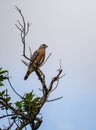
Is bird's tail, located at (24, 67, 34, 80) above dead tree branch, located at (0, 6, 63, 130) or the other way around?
above

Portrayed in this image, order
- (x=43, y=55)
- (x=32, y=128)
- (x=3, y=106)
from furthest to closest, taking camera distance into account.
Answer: (x=43, y=55)
(x=3, y=106)
(x=32, y=128)

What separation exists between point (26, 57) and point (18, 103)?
4.42 feet

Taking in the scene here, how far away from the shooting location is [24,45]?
28.6ft

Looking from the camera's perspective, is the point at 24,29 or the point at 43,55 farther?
the point at 43,55

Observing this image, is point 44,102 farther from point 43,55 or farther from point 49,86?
point 43,55

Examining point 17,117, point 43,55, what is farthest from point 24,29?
point 43,55

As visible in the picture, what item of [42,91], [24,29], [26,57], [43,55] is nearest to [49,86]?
[42,91]

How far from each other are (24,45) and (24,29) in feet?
1.23

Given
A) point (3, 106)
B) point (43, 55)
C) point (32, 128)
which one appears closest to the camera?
point (32, 128)

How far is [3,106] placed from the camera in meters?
9.27

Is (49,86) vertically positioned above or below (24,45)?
below

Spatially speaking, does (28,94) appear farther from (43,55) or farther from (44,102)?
(43,55)

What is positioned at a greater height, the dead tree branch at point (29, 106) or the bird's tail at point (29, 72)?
the bird's tail at point (29, 72)

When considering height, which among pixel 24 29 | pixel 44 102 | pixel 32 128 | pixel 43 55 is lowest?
pixel 32 128
